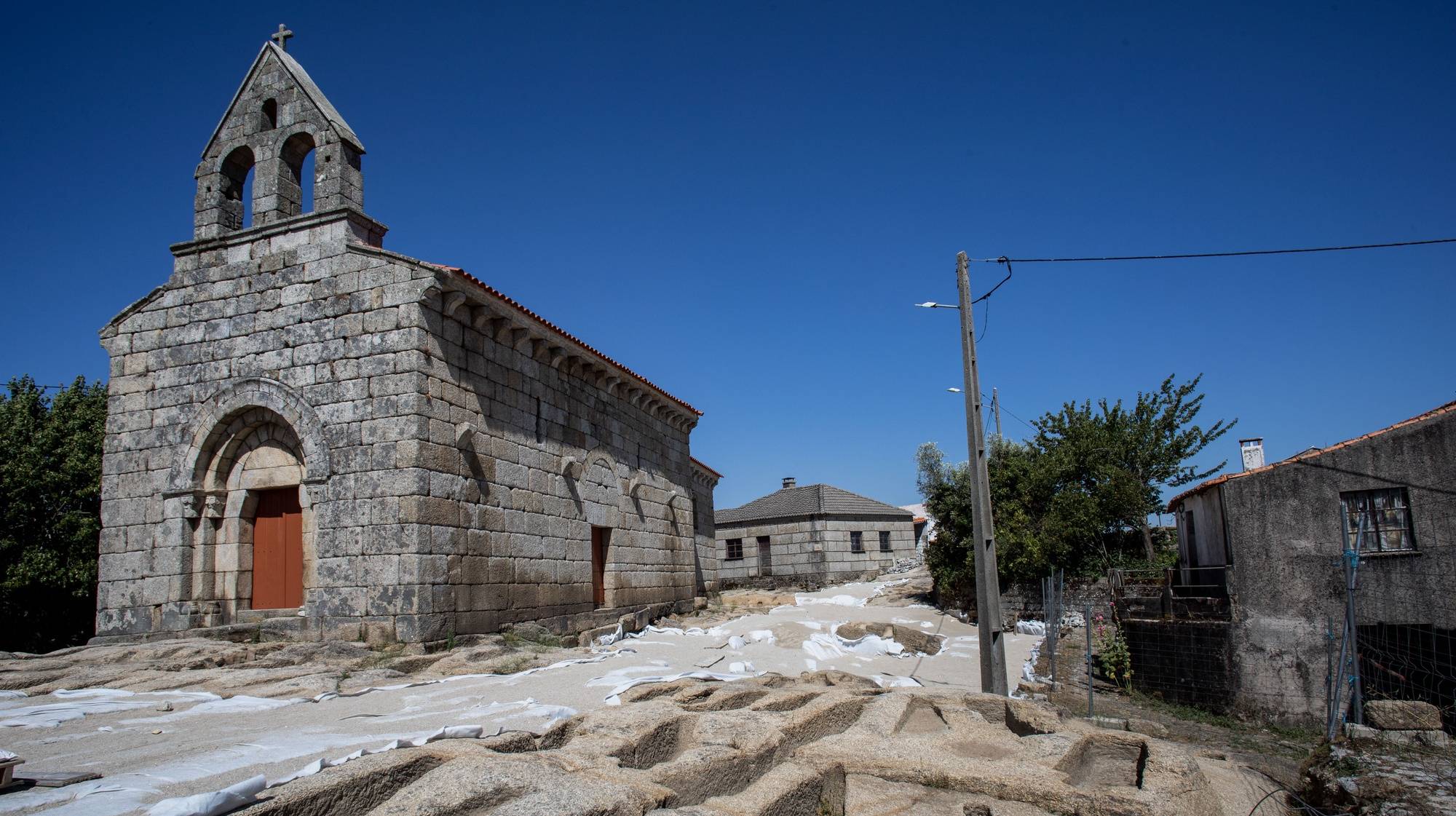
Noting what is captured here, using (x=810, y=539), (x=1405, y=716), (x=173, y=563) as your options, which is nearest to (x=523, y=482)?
(x=173, y=563)

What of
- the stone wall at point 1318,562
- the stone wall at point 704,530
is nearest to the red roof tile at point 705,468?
the stone wall at point 704,530

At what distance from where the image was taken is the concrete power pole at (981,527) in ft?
36.5

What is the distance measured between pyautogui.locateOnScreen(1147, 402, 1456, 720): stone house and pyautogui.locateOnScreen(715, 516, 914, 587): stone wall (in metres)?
19.3

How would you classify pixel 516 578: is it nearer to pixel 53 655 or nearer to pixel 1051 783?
pixel 53 655

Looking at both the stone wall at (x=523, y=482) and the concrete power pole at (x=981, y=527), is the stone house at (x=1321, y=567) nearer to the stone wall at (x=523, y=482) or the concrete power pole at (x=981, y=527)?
the concrete power pole at (x=981, y=527)

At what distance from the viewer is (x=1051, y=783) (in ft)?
15.0

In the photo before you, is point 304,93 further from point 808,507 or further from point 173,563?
point 808,507

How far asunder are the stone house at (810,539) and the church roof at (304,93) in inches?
939

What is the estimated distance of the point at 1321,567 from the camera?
46.2 feet

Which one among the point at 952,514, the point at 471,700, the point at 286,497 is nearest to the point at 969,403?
the point at 471,700

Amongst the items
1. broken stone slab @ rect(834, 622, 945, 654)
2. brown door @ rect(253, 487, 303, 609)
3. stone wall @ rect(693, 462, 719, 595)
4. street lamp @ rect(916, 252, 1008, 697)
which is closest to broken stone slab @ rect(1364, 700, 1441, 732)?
street lamp @ rect(916, 252, 1008, 697)

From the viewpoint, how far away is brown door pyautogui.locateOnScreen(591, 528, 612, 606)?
16000 millimetres

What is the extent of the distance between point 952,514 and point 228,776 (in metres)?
20.2

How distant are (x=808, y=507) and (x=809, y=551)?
182cm
